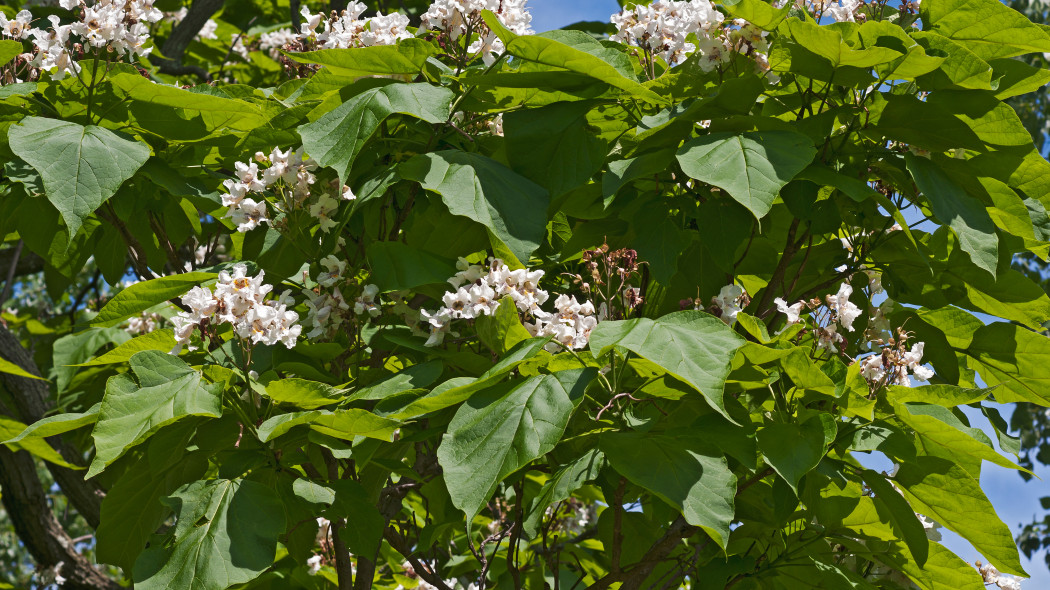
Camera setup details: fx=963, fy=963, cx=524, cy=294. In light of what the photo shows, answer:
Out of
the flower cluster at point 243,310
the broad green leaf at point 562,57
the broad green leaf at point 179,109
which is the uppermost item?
the broad green leaf at point 562,57

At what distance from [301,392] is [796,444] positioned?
81 centimetres

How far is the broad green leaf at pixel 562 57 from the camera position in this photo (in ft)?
5.47

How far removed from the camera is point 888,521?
1822 millimetres

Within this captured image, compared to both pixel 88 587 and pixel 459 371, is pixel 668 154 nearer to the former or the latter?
pixel 459 371

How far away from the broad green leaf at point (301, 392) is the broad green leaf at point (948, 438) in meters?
0.96

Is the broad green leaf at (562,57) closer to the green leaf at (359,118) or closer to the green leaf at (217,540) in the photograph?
the green leaf at (359,118)

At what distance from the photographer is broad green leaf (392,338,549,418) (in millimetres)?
1448

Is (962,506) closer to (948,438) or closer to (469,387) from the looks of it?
(948,438)

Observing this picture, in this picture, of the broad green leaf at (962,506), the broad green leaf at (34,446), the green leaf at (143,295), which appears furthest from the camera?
the broad green leaf at (34,446)

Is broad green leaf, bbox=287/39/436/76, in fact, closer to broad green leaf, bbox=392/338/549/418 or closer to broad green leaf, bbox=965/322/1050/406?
broad green leaf, bbox=392/338/549/418

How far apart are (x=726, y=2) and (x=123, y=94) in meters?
→ 1.24

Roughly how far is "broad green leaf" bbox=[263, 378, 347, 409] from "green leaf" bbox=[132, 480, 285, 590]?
0.52 feet

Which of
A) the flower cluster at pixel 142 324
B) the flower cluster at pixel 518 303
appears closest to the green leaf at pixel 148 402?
the flower cluster at pixel 518 303

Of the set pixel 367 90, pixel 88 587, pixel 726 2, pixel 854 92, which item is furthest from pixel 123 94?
pixel 88 587
